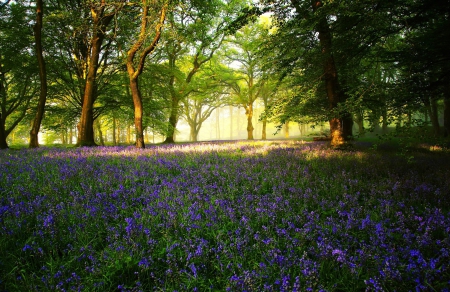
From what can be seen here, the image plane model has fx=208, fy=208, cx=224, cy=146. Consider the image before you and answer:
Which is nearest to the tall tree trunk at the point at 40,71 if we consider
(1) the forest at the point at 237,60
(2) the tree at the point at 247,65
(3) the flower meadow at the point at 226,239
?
(1) the forest at the point at 237,60

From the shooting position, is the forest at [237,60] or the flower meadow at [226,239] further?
the forest at [237,60]

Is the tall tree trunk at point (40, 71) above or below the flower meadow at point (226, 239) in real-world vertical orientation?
above

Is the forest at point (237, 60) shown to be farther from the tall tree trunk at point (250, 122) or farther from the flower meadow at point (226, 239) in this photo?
the flower meadow at point (226, 239)

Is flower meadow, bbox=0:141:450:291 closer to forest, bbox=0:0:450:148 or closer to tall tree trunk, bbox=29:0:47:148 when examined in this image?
forest, bbox=0:0:450:148

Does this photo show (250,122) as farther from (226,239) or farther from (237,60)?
(226,239)

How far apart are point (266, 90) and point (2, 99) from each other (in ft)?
103

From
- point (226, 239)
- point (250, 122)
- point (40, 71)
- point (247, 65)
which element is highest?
point (247, 65)

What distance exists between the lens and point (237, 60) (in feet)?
104

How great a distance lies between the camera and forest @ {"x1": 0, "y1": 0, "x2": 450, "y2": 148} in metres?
5.16

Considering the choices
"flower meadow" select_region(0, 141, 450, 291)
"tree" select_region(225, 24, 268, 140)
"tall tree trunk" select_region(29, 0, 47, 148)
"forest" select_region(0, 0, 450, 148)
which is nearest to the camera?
"flower meadow" select_region(0, 141, 450, 291)

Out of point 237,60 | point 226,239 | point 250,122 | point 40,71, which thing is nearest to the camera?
point 226,239

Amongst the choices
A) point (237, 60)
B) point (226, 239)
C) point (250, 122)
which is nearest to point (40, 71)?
point (226, 239)

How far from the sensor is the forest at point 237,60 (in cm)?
516

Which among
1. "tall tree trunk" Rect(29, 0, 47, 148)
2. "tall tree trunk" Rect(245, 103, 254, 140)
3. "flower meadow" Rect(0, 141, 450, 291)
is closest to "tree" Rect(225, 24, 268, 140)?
"tall tree trunk" Rect(245, 103, 254, 140)
